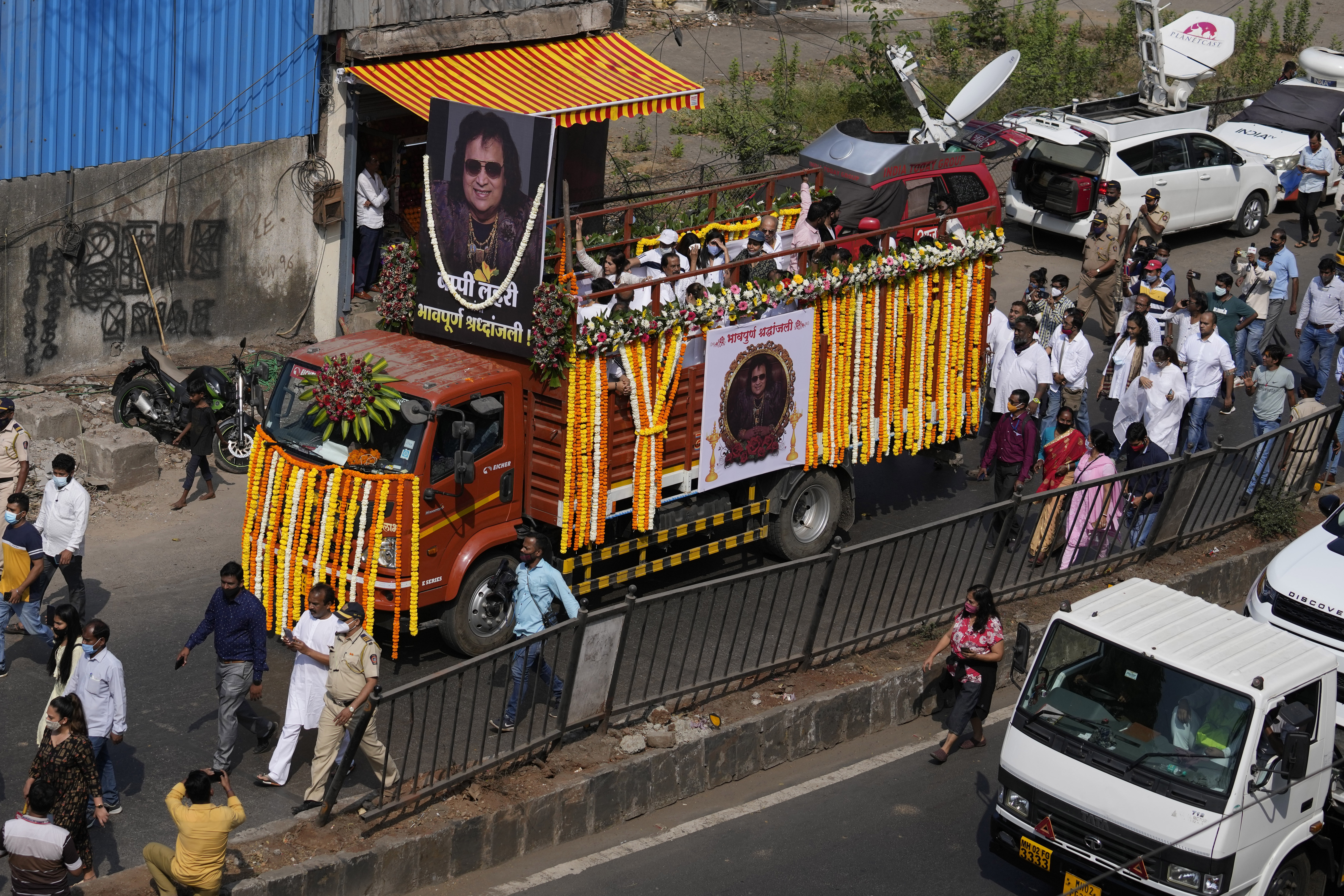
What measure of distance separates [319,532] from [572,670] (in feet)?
7.36

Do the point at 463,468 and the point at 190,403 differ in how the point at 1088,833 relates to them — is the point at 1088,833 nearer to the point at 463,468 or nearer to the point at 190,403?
the point at 463,468

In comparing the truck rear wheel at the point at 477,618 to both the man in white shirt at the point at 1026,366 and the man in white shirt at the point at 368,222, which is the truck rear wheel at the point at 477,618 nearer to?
the man in white shirt at the point at 1026,366

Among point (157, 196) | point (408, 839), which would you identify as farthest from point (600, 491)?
point (157, 196)

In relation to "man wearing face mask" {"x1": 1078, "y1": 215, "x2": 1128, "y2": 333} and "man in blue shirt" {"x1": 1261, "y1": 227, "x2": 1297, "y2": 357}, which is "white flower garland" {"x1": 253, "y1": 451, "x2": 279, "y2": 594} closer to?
"man wearing face mask" {"x1": 1078, "y1": 215, "x2": 1128, "y2": 333}

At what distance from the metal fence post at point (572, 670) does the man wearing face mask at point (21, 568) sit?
3873 millimetres

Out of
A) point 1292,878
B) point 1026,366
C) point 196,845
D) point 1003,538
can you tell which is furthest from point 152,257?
point 1292,878

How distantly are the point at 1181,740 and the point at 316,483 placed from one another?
601 centimetres

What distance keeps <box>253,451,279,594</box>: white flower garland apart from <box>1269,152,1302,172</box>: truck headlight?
18259mm

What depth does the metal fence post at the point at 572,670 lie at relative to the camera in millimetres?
9445

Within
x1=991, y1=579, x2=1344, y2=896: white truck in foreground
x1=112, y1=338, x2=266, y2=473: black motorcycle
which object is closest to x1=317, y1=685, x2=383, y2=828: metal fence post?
x1=991, y1=579, x2=1344, y2=896: white truck in foreground

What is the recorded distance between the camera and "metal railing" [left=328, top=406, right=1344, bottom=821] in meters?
9.35

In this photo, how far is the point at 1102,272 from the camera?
17938 millimetres

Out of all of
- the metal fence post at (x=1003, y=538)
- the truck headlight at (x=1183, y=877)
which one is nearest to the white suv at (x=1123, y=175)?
the metal fence post at (x=1003, y=538)

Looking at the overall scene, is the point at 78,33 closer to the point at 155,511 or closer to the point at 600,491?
the point at 155,511
